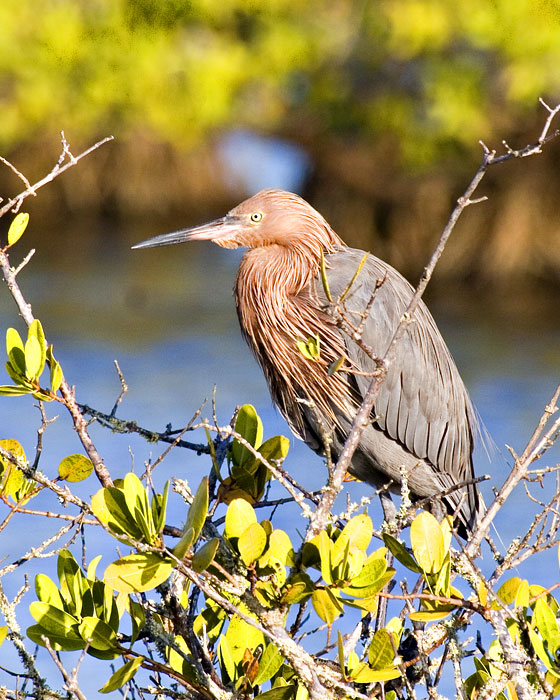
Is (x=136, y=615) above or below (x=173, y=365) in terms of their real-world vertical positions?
below

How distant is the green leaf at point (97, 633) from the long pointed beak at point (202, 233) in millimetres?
1441

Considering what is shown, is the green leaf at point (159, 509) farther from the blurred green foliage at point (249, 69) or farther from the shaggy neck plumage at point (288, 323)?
the blurred green foliage at point (249, 69)

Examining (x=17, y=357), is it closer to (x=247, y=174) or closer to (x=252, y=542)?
(x=252, y=542)

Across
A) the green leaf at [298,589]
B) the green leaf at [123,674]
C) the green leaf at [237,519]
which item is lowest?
the green leaf at [123,674]

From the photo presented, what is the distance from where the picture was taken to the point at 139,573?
1.34m

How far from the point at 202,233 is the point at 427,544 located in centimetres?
160

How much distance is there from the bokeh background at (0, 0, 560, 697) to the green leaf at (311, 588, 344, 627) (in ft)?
14.3

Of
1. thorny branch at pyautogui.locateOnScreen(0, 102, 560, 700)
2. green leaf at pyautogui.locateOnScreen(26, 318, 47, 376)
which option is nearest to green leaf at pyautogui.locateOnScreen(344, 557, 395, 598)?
thorny branch at pyautogui.locateOnScreen(0, 102, 560, 700)

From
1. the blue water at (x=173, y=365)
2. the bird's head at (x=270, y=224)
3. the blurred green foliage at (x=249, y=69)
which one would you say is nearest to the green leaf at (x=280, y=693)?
the bird's head at (x=270, y=224)

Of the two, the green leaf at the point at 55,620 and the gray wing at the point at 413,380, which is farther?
the gray wing at the point at 413,380

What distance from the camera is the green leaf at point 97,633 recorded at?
1.48 meters

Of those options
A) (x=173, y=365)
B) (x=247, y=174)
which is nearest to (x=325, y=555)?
(x=173, y=365)

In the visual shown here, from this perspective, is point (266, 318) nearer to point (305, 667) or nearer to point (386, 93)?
point (305, 667)

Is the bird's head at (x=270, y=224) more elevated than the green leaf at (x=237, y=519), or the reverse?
the bird's head at (x=270, y=224)
